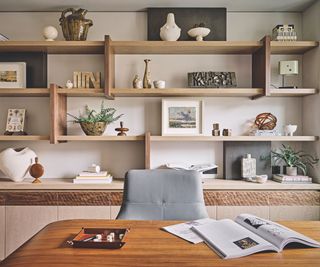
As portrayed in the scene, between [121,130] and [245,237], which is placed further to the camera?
[121,130]

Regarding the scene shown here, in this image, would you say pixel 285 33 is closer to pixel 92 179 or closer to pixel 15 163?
pixel 92 179

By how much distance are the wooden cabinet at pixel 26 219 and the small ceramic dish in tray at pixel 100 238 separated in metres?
1.37

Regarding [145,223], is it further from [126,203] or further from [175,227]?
[126,203]

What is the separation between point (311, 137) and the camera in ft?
9.25

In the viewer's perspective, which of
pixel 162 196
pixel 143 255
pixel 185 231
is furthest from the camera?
pixel 162 196

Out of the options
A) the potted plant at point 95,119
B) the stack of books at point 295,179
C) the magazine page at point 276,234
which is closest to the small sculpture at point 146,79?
the potted plant at point 95,119

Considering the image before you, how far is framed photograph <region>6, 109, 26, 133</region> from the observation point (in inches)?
118

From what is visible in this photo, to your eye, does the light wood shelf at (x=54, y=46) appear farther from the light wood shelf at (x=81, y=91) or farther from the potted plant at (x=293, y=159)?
the potted plant at (x=293, y=159)

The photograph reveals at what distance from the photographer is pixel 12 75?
2963 millimetres

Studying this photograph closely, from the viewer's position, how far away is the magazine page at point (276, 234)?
1.29 metres

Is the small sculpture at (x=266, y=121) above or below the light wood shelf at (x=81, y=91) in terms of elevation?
below

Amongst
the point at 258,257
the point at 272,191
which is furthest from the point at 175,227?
the point at 272,191

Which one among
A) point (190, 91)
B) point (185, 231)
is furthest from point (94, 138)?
point (185, 231)

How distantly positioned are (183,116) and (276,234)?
5.99 ft
